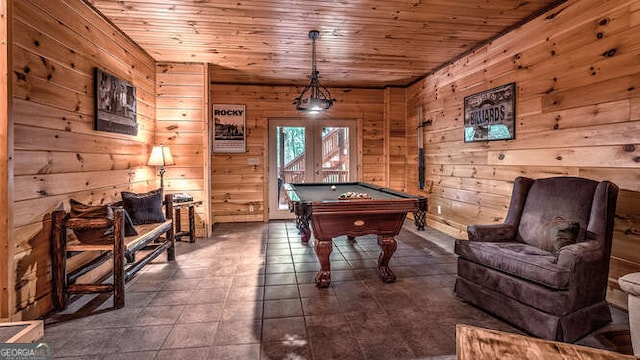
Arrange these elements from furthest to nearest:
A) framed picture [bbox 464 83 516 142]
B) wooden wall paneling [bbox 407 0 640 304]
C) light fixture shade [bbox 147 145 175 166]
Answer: light fixture shade [bbox 147 145 175 166] → framed picture [bbox 464 83 516 142] → wooden wall paneling [bbox 407 0 640 304]

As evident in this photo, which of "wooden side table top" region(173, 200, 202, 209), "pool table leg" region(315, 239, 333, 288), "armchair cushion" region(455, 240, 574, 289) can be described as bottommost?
"pool table leg" region(315, 239, 333, 288)

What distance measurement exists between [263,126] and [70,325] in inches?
178

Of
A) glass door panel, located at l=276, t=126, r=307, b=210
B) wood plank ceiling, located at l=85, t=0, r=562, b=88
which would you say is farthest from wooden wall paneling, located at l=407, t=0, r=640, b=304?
glass door panel, located at l=276, t=126, r=307, b=210

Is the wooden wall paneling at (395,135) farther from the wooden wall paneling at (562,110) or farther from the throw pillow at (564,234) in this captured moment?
the throw pillow at (564,234)

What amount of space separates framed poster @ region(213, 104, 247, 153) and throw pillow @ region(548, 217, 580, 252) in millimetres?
5054

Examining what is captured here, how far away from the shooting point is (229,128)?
610 centimetres

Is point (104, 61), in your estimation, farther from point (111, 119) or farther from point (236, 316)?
point (236, 316)

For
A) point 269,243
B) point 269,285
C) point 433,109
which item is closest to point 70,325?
point 269,285

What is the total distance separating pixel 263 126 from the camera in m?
6.26

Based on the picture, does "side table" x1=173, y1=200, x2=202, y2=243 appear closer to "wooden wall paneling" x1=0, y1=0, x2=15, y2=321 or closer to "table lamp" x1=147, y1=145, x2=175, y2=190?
"table lamp" x1=147, y1=145, x2=175, y2=190

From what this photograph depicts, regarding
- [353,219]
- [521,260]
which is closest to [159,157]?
[353,219]

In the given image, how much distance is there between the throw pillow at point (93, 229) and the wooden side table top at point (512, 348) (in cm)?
266

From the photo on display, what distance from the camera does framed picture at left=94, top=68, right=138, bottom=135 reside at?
3.18 metres

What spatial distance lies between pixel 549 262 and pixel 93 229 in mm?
3355
